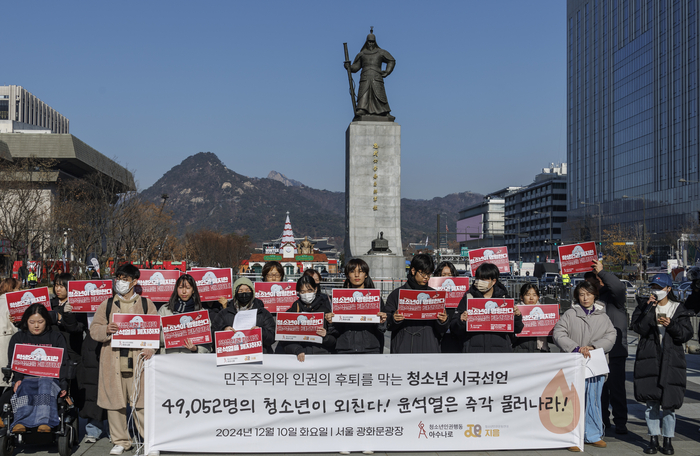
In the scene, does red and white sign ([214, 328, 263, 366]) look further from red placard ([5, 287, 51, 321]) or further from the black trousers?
the black trousers

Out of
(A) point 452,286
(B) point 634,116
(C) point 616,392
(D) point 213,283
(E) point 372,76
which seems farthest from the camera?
(B) point 634,116

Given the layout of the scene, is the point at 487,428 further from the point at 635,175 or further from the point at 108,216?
the point at 635,175

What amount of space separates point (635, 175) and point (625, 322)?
9480 centimetres

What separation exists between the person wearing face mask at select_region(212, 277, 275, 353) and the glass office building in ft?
239

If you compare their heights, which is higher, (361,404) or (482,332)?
(482,332)

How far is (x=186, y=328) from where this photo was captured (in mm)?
7363

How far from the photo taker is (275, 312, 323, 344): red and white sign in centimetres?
755

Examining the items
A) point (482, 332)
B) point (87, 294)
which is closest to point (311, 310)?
point (482, 332)

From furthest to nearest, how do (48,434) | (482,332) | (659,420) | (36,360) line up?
(482,332), (659,420), (36,360), (48,434)

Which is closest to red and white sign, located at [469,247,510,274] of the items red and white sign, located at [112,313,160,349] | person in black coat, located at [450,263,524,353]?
person in black coat, located at [450,263,524,353]

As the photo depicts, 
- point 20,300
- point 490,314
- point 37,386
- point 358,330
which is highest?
point 20,300

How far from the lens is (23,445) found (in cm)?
738

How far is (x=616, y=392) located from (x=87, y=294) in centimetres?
666

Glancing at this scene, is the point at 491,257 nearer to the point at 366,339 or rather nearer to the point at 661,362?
the point at 661,362
